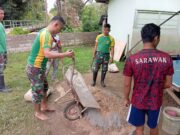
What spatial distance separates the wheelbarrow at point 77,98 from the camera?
3.23m

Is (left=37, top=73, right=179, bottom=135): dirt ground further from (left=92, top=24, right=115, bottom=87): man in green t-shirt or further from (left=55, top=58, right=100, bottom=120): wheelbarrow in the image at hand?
(left=92, top=24, right=115, bottom=87): man in green t-shirt

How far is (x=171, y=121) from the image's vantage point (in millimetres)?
2936

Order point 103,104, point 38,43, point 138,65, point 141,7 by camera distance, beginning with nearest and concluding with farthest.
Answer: point 138,65 < point 38,43 < point 103,104 < point 141,7

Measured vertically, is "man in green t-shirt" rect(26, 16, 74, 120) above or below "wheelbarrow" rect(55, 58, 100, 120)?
above

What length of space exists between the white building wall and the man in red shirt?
18.5ft

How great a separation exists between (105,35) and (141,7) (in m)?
3.50

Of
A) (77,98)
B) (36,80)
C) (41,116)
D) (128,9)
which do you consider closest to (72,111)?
(77,98)

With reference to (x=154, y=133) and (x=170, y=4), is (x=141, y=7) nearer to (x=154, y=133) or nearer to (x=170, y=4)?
(x=170, y=4)

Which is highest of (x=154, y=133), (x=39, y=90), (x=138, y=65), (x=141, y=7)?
(x=141, y=7)

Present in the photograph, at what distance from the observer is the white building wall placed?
24.7 ft

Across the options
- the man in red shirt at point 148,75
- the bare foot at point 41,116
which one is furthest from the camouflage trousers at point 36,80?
the man in red shirt at point 148,75

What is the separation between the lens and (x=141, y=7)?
7.48 m

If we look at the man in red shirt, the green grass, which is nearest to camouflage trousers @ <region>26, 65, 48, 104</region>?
the green grass

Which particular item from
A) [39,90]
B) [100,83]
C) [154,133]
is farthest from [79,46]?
[154,133]
